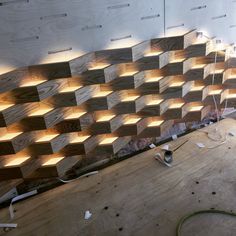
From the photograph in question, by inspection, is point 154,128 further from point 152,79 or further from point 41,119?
point 41,119

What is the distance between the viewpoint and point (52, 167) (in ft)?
5.63

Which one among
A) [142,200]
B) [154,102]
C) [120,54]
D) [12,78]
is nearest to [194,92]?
[154,102]

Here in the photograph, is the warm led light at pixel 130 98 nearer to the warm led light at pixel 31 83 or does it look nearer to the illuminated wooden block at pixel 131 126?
the illuminated wooden block at pixel 131 126

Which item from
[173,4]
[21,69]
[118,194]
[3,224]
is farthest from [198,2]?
[3,224]

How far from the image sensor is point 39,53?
1.42 m

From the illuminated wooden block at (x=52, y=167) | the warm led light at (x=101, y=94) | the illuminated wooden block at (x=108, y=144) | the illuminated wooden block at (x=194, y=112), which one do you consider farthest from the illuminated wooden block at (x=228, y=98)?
the illuminated wooden block at (x=52, y=167)

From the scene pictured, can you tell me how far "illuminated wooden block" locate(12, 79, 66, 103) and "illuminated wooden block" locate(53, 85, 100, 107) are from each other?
0.18 ft

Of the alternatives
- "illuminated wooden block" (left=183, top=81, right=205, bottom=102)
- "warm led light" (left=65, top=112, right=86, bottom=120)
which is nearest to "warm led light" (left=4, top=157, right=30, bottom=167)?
"warm led light" (left=65, top=112, right=86, bottom=120)

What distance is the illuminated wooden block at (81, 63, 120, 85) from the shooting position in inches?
61.6

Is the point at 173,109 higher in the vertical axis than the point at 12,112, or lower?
lower

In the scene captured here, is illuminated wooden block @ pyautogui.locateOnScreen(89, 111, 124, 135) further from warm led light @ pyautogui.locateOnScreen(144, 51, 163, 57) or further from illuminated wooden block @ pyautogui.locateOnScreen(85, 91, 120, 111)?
warm led light @ pyautogui.locateOnScreen(144, 51, 163, 57)

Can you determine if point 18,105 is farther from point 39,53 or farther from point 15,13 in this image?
point 15,13

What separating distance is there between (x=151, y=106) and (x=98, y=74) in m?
0.47

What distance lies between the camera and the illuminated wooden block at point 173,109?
1.98 m
